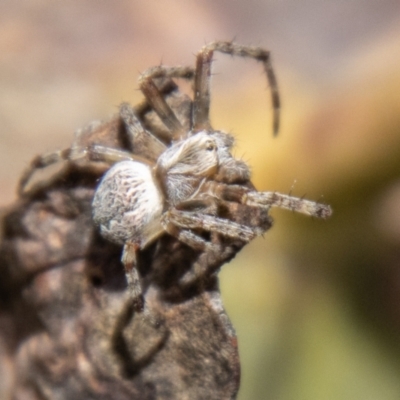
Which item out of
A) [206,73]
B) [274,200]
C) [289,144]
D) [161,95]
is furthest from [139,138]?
[289,144]

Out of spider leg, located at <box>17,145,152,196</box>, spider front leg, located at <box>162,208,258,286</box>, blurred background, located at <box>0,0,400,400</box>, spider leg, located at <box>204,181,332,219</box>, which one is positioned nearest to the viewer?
spider front leg, located at <box>162,208,258,286</box>

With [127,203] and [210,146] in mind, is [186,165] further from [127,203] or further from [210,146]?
[127,203]

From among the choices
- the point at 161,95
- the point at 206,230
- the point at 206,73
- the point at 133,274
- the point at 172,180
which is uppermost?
the point at 206,73

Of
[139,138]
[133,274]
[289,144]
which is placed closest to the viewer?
[133,274]

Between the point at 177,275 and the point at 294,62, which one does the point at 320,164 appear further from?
the point at 177,275

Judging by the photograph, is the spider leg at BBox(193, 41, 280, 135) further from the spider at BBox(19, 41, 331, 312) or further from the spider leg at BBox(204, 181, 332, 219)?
the spider leg at BBox(204, 181, 332, 219)

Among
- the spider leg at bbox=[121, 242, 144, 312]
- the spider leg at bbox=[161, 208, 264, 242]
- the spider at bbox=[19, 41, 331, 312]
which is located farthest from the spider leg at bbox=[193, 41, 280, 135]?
the spider leg at bbox=[121, 242, 144, 312]

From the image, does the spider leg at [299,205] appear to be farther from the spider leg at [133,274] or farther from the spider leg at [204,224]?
the spider leg at [133,274]
